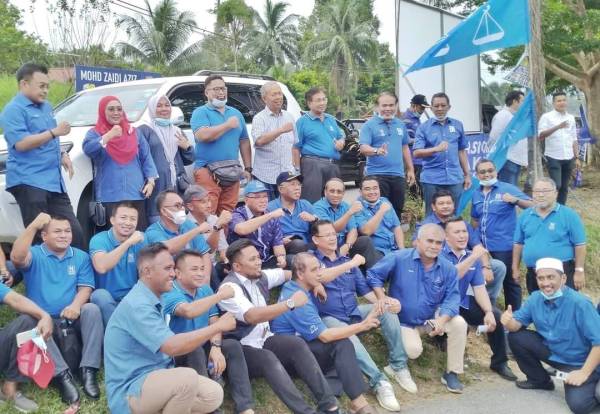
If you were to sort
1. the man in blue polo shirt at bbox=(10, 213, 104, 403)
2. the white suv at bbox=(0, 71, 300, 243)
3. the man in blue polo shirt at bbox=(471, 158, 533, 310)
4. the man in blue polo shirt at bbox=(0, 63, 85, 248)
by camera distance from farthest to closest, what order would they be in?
the man in blue polo shirt at bbox=(471, 158, 533, 310) → the white suv at bbox=(0, 71, 300, 243) → the man in blue polo shirt at bbox=(0, 63, 85, 248) → the man in blue polo shirt at bbox=(10, 213, 104, 403)

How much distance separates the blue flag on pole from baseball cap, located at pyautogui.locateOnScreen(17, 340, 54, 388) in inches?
230

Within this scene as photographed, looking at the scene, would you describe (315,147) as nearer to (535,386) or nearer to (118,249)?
(118,249)

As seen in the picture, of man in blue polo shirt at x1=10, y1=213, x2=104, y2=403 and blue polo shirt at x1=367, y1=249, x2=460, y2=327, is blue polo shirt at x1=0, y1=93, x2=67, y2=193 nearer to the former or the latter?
man in blue polo shirt at x1=10, y1=213, x2=104, y2=403

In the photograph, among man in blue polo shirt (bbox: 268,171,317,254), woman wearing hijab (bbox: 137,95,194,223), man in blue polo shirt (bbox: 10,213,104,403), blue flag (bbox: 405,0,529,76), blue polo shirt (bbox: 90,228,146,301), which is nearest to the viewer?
man in blue polo shirt (bbox: 10,213,104,403)

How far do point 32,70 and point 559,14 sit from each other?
36.3 feet

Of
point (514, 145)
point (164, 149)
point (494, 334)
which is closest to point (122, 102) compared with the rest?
point (164, 149)

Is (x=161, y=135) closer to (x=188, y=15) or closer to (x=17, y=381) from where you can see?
(x=17, y=381)

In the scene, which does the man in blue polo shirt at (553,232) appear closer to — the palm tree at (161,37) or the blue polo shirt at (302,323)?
the blue polo shirt at (302,323)

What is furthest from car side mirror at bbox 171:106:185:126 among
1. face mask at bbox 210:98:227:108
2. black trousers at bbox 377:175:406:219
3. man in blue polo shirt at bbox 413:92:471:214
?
man in blue polo shirt at bbox 413:92:471:214

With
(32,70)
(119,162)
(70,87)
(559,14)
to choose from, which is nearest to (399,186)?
(119,162)

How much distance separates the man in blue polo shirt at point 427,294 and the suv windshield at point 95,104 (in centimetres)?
307

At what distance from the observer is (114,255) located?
491cm

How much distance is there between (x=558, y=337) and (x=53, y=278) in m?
4.17

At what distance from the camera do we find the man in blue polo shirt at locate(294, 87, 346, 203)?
7195mm
